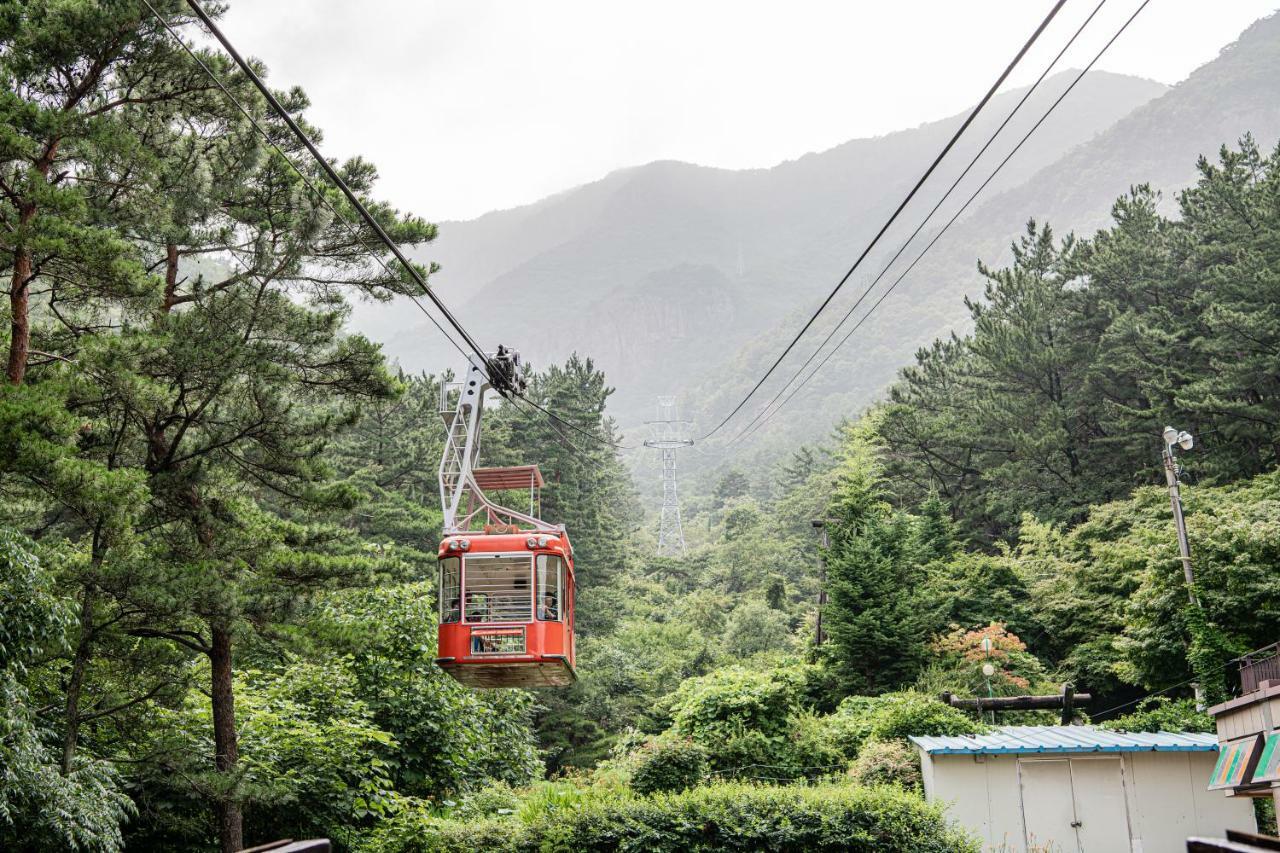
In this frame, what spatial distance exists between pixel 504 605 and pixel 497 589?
0.82 ft

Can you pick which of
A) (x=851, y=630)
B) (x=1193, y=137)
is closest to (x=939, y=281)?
(x=1193, y=137)

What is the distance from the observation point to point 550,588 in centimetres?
1434

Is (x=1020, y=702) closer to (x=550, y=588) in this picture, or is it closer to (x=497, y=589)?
(x=550, y=588)

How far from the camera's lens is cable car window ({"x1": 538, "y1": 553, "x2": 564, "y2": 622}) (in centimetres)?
1407

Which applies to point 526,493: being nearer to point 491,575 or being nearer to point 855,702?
point 855,702

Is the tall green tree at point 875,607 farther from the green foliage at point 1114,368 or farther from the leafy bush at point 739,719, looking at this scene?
the green foliage at point 1114,368

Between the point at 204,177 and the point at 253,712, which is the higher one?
the point at 204,177

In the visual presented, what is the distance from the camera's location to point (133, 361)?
12148 mm

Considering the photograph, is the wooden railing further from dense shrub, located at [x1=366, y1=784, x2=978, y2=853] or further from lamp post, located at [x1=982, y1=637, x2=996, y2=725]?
lamp post, located at [x1=982, y1=637, x2=996, y2=725]

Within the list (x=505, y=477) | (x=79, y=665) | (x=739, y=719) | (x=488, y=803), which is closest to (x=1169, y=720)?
(x=739, y=719)

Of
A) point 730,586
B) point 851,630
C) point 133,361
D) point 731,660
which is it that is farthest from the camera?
point 730,586

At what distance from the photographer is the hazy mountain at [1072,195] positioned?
145 m

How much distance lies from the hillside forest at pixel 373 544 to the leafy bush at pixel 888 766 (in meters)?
0.16

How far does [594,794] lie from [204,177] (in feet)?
35.6
